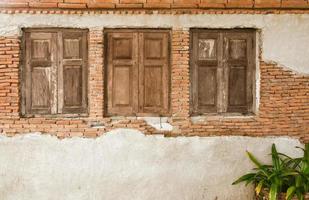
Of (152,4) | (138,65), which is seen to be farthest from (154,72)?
(152,4)

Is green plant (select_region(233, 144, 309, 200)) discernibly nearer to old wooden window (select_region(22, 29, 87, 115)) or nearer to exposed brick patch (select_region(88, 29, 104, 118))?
exposed brick patch (select_region(88, 29, 104, 118))

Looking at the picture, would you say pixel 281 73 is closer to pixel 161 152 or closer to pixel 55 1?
pixel 161 152

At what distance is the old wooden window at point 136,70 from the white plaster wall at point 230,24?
265 millimetres

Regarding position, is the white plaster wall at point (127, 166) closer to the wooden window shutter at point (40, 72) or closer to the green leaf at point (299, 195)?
the wooden window shutter at point (40, 72)

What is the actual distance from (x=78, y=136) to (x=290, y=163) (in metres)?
3.89

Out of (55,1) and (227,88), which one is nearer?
(55,1)

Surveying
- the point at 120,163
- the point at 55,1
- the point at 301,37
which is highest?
the point at 55,1

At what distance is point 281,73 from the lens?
268 inches

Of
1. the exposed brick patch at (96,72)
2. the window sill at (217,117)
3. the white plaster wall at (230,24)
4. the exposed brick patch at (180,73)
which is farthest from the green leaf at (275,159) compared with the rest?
the exposed brick patch at (96,72)

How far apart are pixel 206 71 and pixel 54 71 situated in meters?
2.83

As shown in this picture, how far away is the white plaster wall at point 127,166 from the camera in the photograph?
21.6 ft

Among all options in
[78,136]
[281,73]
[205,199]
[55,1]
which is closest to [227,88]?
[281,73]

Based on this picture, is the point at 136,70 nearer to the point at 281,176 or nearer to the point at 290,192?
the point at 281,176

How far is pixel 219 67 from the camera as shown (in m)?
6.94
